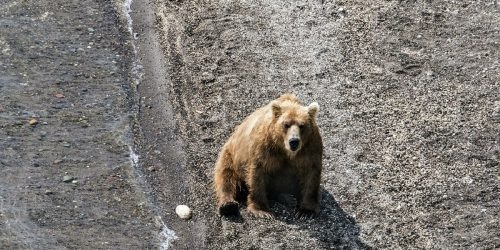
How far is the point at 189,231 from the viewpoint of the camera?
30.3 ft

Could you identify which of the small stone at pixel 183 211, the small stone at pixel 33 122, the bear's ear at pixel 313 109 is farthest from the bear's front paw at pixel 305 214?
the small stone at pixel 33 122

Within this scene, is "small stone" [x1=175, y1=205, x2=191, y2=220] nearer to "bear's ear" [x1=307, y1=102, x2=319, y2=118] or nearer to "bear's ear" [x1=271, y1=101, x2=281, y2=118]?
"bear's ear" [x1=271, y1=101, x2=281, y2=118]

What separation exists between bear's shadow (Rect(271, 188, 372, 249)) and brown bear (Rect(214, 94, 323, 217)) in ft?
0.37

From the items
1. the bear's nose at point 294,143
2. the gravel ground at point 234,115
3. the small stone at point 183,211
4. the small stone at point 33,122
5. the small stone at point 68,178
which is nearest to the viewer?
the bear's nose at point 294,143

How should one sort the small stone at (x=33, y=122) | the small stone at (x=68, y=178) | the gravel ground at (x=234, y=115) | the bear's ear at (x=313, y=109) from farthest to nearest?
the small stone at (x=33, y=122) < the small stone at (x=68, y=178) < the gravel ground at (x=234, y=115) < the bear's ear at (x=313, y=109)

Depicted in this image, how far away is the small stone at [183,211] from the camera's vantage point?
944cm

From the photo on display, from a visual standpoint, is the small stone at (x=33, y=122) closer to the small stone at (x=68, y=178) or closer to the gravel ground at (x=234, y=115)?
the gravel ground at (x=234, y=115)

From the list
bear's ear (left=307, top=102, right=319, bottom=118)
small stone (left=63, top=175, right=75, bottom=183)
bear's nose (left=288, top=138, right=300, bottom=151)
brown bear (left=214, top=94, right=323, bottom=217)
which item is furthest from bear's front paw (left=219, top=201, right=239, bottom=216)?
small stone (left=63, top=175, right=75, bottom=183)

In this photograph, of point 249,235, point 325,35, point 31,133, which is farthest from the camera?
point 325,35

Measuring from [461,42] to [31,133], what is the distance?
19.4 feet

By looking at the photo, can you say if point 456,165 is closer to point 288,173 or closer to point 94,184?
point 288,173

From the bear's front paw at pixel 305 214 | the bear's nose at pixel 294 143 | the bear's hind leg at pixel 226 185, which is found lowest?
the bear's front paw at pixel 305 214

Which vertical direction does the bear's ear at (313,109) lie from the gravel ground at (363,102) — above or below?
above

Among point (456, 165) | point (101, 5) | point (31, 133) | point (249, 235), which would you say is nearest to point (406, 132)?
point (456, 165)
